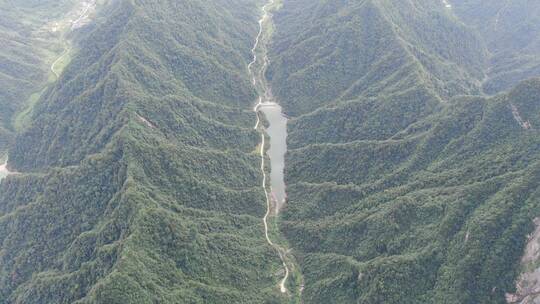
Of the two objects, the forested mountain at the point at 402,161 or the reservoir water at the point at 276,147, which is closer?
the forested mountain at the point at 402,161

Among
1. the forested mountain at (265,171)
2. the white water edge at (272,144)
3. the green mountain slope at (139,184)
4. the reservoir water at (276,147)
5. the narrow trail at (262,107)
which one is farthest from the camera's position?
the reservoir water at (276,147)

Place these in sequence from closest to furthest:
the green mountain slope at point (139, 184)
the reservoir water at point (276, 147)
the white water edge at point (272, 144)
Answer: the green mountain slope at point (139, 184) < the white water edge at point (272, 144) < the reservoir water at point (276, 147)

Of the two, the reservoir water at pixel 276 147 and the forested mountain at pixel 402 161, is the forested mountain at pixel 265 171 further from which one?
the reservoir water at pixel 276 147

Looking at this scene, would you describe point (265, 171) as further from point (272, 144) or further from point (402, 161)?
point (402, 161)

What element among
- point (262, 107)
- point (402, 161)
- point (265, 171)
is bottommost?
point (265, 171)

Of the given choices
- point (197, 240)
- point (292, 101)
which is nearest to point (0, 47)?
point (292, 101)

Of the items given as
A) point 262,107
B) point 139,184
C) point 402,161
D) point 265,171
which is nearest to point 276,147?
point 265,171

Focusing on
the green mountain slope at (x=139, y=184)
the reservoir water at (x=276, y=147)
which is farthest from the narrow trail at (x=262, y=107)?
the green mountain slope at (x=139, y=184)

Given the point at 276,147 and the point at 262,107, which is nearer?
the point at 276,147
